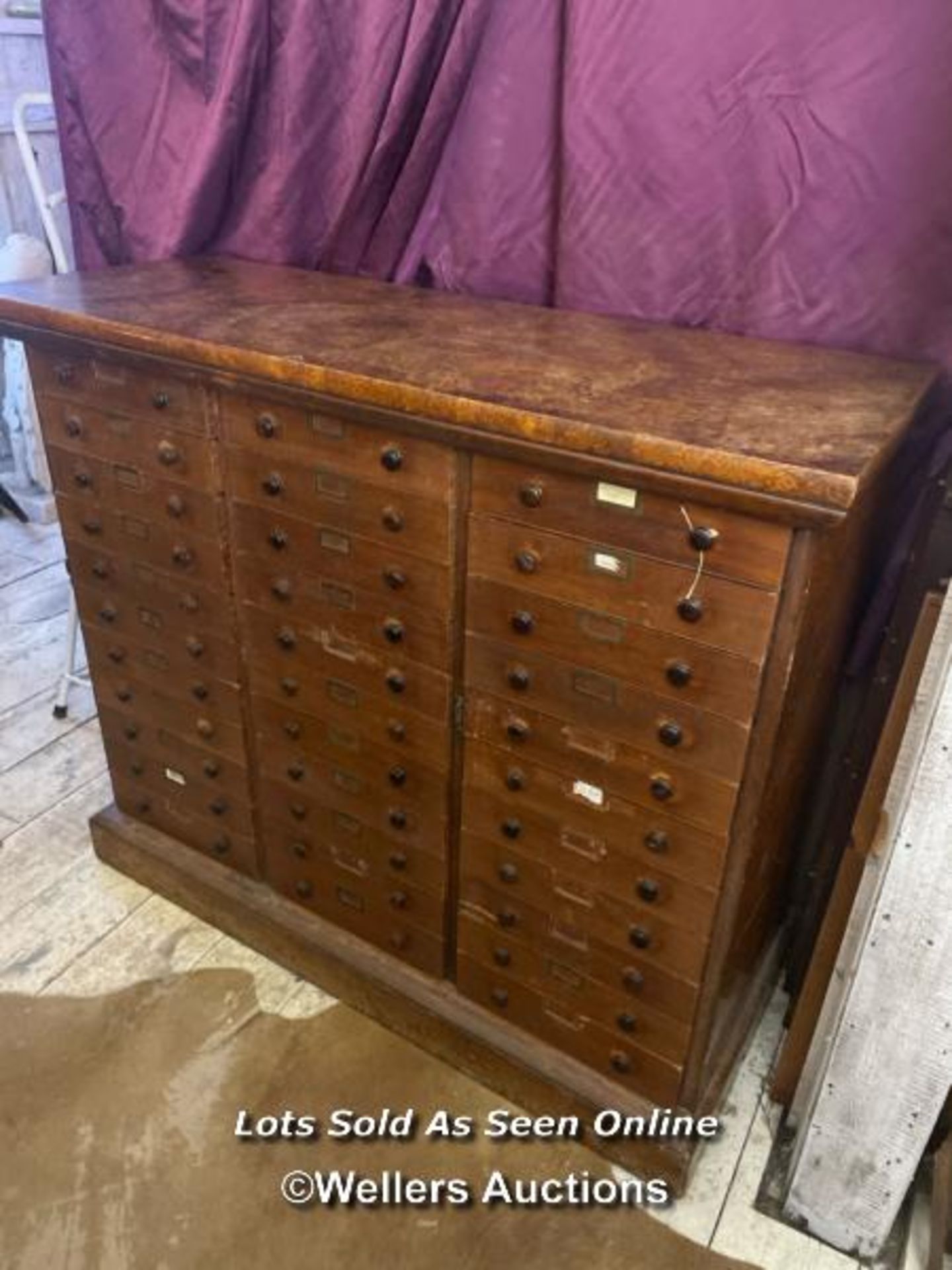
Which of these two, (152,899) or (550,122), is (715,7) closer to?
(550,122)

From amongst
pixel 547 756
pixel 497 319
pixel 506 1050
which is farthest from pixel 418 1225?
pixel 497 319

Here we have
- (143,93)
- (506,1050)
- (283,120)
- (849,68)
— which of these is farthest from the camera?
(143,93)

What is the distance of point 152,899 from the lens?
1.84 m

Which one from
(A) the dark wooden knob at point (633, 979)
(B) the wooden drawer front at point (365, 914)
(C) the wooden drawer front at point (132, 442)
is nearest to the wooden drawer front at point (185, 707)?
(B) the wooden drawer front at point (365, 914)

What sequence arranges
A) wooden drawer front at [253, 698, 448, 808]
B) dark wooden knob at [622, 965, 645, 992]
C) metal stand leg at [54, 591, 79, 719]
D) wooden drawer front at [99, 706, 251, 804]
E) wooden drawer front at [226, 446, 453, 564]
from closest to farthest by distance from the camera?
wooden drawer front at [226, 446, 453, 564] → dark wooden knob at [622, 965, 645, 992] → wooden drawer front at [253, 698, 448, 808] → wooden drawer front at [99, 706, 251, 804] → metal stand leg at [54, 591, 79, 719]

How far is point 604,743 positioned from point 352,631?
1.30 ft

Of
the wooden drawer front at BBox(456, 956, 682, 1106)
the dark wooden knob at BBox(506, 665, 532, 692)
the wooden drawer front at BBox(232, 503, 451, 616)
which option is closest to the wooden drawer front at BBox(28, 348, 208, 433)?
the wooden drawer front at BBox(232, 503, 451, 616)

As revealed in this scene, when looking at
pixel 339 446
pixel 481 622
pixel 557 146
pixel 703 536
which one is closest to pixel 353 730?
pixel 481 622

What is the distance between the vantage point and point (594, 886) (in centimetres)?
126

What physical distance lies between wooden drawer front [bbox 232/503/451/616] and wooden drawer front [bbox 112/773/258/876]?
538 millimetres

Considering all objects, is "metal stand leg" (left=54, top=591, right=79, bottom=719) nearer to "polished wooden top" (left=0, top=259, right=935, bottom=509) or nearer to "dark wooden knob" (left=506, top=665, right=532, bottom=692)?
"polished wooden top" (left=0, top=259, right=935, bottom=509)

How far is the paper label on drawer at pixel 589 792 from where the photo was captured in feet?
3.90

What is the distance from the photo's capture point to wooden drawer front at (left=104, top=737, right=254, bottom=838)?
1.68 m

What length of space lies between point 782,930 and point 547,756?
0.76m
